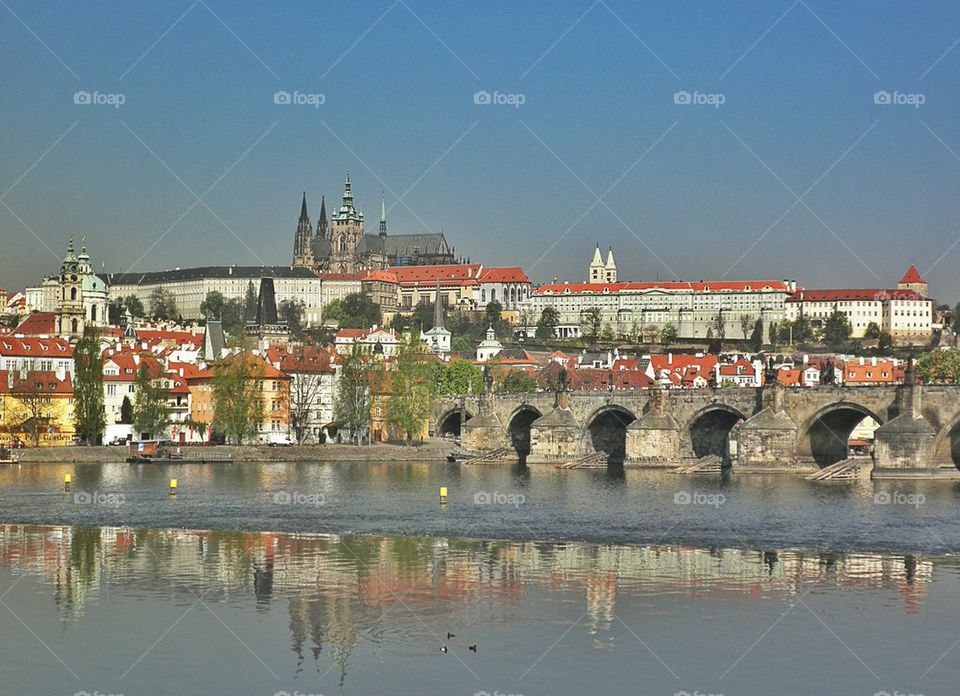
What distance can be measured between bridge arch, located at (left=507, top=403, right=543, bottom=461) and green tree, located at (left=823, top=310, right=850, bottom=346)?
378 ft

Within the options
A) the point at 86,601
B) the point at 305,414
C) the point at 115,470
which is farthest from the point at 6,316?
the point at 86,601

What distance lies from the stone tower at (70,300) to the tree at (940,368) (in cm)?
5632

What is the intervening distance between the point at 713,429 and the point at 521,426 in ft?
36.7

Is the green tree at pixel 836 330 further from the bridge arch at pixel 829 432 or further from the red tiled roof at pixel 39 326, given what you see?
the bridge arch at pixel 829 432

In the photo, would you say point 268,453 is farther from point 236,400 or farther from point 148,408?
point 148,408

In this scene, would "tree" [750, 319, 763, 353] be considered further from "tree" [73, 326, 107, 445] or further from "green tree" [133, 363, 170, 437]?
"tree" [73, 326, 107, 445]

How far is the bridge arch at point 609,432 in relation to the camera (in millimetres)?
75062

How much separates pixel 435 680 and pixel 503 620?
428cm

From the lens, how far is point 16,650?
24172 mm

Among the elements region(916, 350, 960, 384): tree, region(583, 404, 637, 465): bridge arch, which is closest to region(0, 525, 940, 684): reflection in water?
region(583, 404, 637, 465): bridge arch

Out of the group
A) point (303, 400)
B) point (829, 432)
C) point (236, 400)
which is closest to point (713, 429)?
point (829, 432)

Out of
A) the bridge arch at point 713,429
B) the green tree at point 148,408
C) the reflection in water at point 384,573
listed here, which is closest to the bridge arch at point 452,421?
the bridge arch at point 713,429

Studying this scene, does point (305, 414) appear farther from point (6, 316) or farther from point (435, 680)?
point (6, 316)

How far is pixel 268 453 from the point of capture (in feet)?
232
